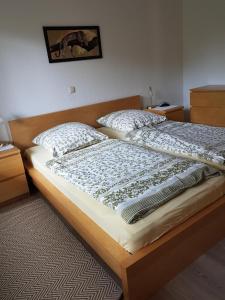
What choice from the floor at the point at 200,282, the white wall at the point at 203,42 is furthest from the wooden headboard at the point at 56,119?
the floor at the point at 200,282

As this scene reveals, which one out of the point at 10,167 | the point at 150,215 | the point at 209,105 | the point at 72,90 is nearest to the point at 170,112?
the point at 209,105

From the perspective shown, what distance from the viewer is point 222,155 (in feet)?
6.57

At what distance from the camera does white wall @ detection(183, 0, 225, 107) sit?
3.57 meters

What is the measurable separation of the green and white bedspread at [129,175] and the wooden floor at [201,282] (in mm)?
493

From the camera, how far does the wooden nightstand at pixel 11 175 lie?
250 centimetres

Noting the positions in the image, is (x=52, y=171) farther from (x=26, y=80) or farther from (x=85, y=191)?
(x=26, y=80)

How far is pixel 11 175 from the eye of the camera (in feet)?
8.40

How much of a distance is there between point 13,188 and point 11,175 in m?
0.15

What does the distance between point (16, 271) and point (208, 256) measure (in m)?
1.34

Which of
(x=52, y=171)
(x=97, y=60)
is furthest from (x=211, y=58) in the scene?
(x=52, y=171)

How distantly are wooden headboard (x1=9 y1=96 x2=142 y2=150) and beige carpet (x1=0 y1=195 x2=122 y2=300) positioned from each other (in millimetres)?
890

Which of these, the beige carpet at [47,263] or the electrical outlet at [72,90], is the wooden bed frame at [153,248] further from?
the electrical outlet at [72,90]

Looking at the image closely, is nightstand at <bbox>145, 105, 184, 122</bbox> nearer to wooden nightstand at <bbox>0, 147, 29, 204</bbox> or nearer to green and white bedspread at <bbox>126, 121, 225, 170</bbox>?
green and white bedspread at <bbox>126, 121, 225, 170</bbox>

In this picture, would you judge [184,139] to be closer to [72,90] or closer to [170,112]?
[170,112]
